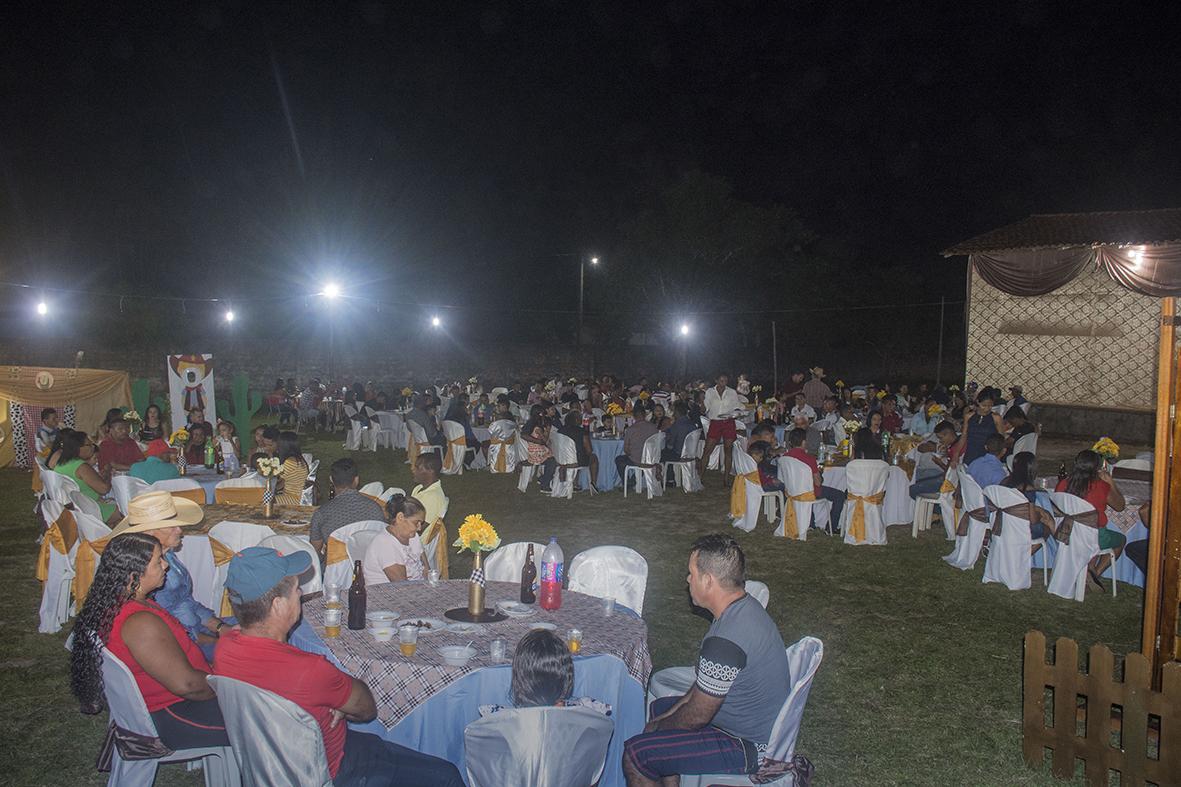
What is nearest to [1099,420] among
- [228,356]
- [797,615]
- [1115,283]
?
[1115,283]

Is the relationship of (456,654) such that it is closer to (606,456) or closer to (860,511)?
(860,511)

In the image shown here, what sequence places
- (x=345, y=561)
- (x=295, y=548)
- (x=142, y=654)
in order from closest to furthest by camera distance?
(x=142, y=654), (x=295, y=548), (x=345, y=561)

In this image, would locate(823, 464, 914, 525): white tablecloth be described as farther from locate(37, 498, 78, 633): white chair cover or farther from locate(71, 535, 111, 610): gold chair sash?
locate(37, 498, 78, 633): white chair cover

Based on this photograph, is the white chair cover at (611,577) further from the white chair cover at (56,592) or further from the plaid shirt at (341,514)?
the white chair cover at (56,592)

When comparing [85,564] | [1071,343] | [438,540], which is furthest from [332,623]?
[1071,343]

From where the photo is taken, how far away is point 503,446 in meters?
13.9

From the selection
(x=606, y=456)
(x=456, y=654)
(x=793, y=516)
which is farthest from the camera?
(x=606, y=456)

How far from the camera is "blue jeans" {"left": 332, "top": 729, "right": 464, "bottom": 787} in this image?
3191mm

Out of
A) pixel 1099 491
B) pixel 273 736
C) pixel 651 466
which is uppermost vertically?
pixel 1099 491

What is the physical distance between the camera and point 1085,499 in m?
7.20

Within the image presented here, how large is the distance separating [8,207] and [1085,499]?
125 feet

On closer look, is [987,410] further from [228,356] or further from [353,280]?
[353,280]

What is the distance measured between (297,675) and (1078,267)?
18978mm

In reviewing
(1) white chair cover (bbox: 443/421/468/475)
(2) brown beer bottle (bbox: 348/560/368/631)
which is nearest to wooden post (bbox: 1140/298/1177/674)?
(2) brown beer bottle (bbox: 348/560/368/631)
